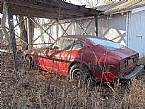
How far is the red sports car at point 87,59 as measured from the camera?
7672mm

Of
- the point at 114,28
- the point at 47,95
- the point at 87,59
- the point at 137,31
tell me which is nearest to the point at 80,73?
the point at 87,59

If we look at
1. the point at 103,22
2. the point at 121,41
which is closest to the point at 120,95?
the point at 121,41

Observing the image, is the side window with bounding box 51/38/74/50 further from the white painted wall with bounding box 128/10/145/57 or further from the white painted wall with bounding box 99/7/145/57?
the white painted wall with bounding box 128/10/145/57

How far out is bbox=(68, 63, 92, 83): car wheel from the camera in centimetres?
796

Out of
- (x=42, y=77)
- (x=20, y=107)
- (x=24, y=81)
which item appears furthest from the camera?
(x=42, y=77)

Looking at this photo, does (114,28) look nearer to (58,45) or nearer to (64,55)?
(58,45)

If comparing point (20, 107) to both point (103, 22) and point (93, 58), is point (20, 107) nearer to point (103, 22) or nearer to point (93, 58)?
point (93, 58)

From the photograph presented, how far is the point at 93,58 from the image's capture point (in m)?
8.02

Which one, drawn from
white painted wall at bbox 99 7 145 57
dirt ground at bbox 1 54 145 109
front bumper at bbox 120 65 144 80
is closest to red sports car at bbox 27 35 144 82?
front bumper at bbox 120 65 144 80

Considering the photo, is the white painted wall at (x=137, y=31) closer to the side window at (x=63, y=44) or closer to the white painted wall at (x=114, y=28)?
the white painted wall at (x=114, y=28)

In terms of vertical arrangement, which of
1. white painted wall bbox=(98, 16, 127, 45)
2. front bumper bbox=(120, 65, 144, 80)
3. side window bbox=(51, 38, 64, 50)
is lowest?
front bumper bbox=(120, 65, 144, 80)

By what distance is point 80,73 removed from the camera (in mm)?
8156

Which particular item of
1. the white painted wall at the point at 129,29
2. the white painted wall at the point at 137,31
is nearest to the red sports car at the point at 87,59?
the white painted wall at the point at 129,29

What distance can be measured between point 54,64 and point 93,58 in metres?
1.38
